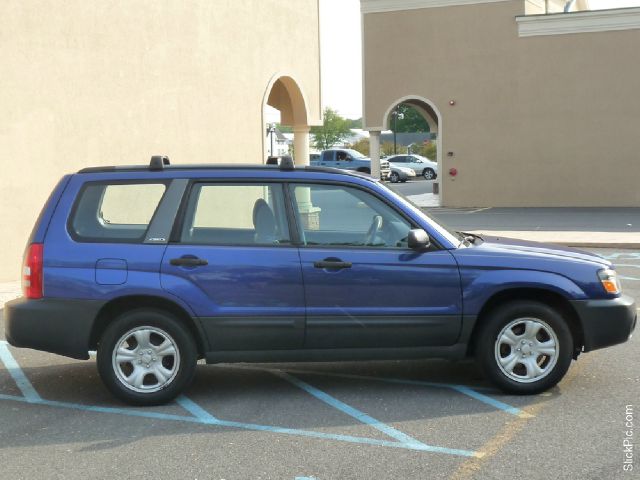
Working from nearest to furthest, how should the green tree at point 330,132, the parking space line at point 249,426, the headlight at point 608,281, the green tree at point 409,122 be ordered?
the parking space line at point 249,426
the headlight at point 608,281
the green tree at point 330,132
the green tree at point 409,122

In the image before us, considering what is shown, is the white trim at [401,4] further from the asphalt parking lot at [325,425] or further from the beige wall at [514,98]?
the asphalt parking lot at [325,425]

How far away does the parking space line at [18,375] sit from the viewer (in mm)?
7164

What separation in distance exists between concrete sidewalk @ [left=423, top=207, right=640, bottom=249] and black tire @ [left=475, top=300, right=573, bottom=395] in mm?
11637

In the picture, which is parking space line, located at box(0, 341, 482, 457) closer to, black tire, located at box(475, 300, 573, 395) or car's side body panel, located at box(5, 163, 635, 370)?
car's side body panel, located at box(5, 163, 635, 370)

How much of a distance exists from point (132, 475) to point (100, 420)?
124 cm

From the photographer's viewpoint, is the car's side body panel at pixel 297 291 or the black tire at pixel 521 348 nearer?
the car's side body panel at pixel 297 291

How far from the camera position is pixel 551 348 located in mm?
6816

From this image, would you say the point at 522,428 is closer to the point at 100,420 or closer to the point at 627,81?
the point at 100,420

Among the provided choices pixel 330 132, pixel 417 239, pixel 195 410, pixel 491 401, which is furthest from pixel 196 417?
pixel 330 132

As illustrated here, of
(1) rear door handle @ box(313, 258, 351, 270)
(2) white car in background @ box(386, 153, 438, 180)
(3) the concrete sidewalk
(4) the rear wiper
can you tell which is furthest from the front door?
(2) white car in background @ box(386, 153, 438, 180)

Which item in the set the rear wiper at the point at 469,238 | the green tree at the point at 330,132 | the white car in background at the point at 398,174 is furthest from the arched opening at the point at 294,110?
the green tree at the point at 330,132

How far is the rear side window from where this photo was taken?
6820 millimetres

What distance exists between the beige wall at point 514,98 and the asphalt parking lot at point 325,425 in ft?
67.4

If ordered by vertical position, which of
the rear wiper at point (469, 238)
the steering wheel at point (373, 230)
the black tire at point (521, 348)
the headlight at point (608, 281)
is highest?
the steering wheel at point (373, 230)
